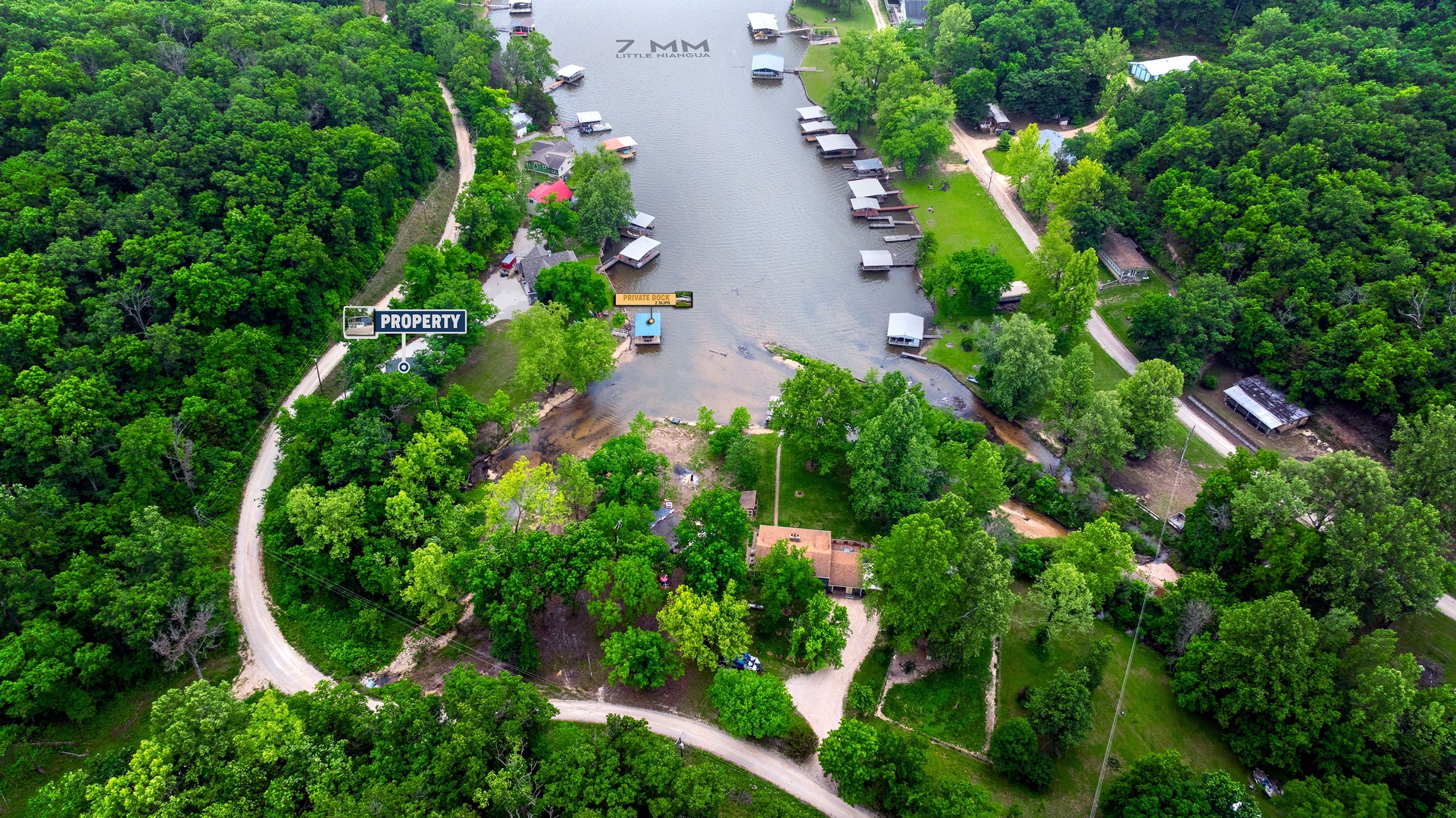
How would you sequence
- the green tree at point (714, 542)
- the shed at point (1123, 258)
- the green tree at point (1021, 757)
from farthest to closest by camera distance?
the shed at point (1123, 258) → the green tree at point (714, 542) → the green tree at point (1021, 757)

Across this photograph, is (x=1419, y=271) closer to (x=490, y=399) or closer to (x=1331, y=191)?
(x=1331, y=191)

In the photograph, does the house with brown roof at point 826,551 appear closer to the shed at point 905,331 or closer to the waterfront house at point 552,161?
the shed at point 905,331

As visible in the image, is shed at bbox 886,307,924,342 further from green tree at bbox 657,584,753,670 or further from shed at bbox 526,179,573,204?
shed at bbox 526,179,573,204

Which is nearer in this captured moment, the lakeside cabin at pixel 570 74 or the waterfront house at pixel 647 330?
the waterfront house at pixel 647 330

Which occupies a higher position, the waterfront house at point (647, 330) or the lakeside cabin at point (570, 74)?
the lakeside cabin at point (570, 74)

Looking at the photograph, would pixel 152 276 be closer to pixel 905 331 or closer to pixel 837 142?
pixel 905 331

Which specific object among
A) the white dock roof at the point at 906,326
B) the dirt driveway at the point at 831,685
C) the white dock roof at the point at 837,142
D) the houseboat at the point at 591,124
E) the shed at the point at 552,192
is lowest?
the dirt driveway at the point at 831,685

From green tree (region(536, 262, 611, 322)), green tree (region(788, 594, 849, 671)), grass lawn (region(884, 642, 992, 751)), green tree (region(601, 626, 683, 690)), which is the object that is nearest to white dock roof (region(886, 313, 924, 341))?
green tree (region(536, 262, 611, 322))

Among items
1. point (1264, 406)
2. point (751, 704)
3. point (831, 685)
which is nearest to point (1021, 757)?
point (831, 685)

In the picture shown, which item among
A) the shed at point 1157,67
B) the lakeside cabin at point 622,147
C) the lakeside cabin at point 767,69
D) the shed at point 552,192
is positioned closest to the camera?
the shed at point 552,192

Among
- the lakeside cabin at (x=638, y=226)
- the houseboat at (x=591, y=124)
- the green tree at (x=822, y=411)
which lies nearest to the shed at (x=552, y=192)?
the lakeside cabin at (x=638, y=226)
